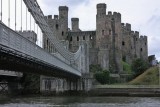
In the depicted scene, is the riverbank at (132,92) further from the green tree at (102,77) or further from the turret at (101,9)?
the turret at (101,9)

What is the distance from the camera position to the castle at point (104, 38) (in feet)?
302

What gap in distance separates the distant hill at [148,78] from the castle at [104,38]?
8691 millimetres

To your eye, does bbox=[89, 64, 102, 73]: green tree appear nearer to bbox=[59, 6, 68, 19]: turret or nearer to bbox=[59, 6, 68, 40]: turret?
bbox=[59, 6, 68, 40]: turret

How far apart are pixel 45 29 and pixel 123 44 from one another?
60.2m

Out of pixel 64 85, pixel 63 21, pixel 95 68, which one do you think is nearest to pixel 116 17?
pixel 63 21

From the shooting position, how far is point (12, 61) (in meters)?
29.5

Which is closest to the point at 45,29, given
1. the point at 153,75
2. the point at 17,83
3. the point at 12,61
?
the point at 12,61

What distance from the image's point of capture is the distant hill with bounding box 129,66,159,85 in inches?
3086

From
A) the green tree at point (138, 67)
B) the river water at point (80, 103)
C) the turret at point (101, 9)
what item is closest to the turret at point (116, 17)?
the turret at point (101, 9)

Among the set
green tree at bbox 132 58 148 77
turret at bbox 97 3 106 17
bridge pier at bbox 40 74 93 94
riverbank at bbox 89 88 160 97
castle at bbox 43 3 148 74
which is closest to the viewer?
riverbank at bbox 89 88 160 97

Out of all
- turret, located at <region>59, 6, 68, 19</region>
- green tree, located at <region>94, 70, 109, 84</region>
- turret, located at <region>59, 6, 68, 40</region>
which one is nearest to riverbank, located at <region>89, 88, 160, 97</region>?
green tree, located at <region>94, 70, 109, 84</region>

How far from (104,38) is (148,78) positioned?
56.4 ft

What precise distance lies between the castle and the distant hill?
869 centimetres

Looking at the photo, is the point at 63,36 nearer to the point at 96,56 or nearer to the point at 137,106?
the point at 96,56
